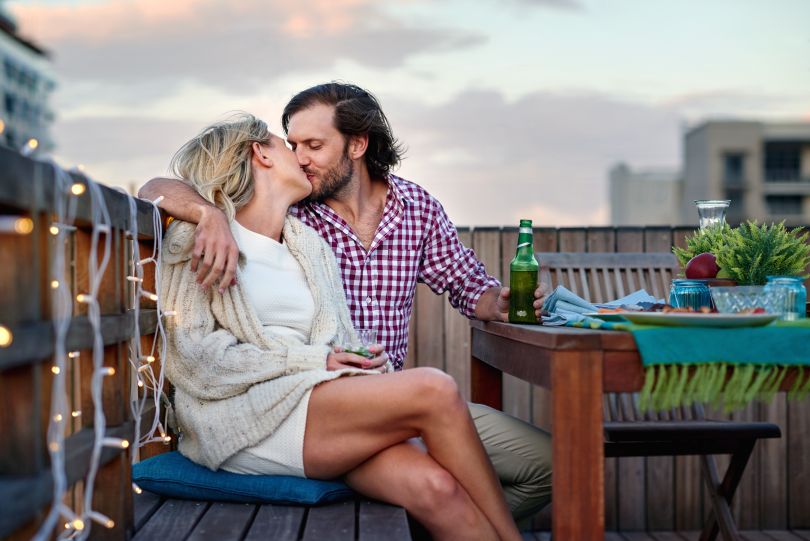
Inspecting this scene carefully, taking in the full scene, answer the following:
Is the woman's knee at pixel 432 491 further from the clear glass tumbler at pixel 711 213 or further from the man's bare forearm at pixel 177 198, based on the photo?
the clear glass tumbler at pixel 711 213

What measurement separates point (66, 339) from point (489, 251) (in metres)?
2.78

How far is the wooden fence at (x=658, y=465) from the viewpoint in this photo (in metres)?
4.02

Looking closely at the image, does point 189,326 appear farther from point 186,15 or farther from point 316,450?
point 186,15

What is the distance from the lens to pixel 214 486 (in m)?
2.06

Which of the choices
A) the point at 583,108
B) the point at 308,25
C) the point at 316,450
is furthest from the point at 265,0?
the point at 583,108

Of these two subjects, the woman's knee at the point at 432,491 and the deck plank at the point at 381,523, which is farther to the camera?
the woman's knee at the point at 432,491

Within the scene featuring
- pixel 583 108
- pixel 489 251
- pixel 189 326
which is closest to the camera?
pixel 189 326

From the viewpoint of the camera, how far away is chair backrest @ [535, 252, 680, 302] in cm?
365

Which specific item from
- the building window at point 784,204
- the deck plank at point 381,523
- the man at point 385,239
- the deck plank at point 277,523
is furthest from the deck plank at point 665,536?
the building window at point 784,204

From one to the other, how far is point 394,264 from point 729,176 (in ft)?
242

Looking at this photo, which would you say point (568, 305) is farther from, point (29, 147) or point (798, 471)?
point (798, 471)

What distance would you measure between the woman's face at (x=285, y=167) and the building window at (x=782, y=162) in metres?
76.2

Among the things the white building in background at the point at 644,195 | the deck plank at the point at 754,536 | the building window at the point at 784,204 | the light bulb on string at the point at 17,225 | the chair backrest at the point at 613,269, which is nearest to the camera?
the light bulb on string at the point at 17,225

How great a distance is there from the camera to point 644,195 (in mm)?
71062
